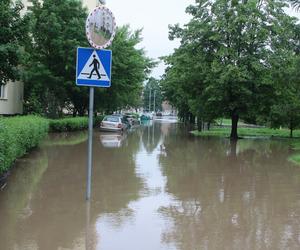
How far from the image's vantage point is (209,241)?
678cm

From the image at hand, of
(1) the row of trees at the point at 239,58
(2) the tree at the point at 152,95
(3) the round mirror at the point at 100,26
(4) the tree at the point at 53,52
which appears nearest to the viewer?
(3) the round mirror at the point at 100,26

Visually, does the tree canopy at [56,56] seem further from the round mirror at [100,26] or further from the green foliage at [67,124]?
the round mirror at [100,26]

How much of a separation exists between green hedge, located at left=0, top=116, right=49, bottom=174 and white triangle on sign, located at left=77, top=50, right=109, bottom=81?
1.99m

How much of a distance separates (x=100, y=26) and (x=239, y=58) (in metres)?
22.3

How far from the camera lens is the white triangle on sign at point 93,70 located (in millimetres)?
8352

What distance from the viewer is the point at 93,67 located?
838 centimetres

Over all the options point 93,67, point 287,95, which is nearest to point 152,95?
point 287,95

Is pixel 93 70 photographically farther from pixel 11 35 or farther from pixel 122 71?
pixel 122 71

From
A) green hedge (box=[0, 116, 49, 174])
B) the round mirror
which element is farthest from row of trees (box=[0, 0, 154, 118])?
the round mirror

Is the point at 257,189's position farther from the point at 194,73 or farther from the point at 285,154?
the point at 194,73

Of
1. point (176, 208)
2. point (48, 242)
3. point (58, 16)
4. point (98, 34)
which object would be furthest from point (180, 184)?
point (58, 16)

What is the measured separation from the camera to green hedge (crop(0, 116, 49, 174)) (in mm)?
9391

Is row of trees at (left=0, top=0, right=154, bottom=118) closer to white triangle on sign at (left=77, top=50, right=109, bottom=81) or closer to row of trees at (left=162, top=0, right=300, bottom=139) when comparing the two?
row of trees at (left=162, top=0, right=300, bottom=139)

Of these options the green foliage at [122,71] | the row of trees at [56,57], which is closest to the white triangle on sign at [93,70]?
the row of trees at [56,57]
